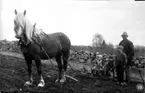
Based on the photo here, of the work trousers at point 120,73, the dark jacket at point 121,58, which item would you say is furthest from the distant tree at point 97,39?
the work trousers at point 120,73

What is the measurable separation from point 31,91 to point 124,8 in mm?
3029

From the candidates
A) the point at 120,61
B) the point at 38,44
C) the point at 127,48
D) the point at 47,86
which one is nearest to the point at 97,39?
the point at 127,48

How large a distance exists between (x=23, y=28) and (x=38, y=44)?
63cm

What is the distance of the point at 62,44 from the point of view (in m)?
5.86

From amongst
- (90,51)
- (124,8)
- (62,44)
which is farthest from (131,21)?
(90,51)

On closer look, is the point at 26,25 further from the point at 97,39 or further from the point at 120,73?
the point at 97,39

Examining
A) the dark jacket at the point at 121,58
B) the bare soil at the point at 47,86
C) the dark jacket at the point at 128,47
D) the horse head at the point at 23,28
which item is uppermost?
the horse head at the point at 23,28

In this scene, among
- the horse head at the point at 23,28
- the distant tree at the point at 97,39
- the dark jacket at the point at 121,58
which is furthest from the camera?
the distant tree at the point at 97,39

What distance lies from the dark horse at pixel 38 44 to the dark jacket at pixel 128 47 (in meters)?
1.67

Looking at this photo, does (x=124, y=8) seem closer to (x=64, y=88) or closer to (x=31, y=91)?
(x=64, y=88)

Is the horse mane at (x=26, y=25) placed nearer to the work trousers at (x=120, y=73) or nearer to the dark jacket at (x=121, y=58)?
the dark jacket at (x=121, y=58)

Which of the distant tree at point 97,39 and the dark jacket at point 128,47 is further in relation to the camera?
the distant tree at point 97,39

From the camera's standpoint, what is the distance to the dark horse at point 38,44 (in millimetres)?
4418

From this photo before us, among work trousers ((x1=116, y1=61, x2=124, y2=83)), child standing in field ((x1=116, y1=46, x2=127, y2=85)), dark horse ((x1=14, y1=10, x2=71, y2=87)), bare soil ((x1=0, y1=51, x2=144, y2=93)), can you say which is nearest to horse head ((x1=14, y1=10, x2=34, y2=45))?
→ dark horse ((x1=14, y1=10, x2=71, y2=87))
